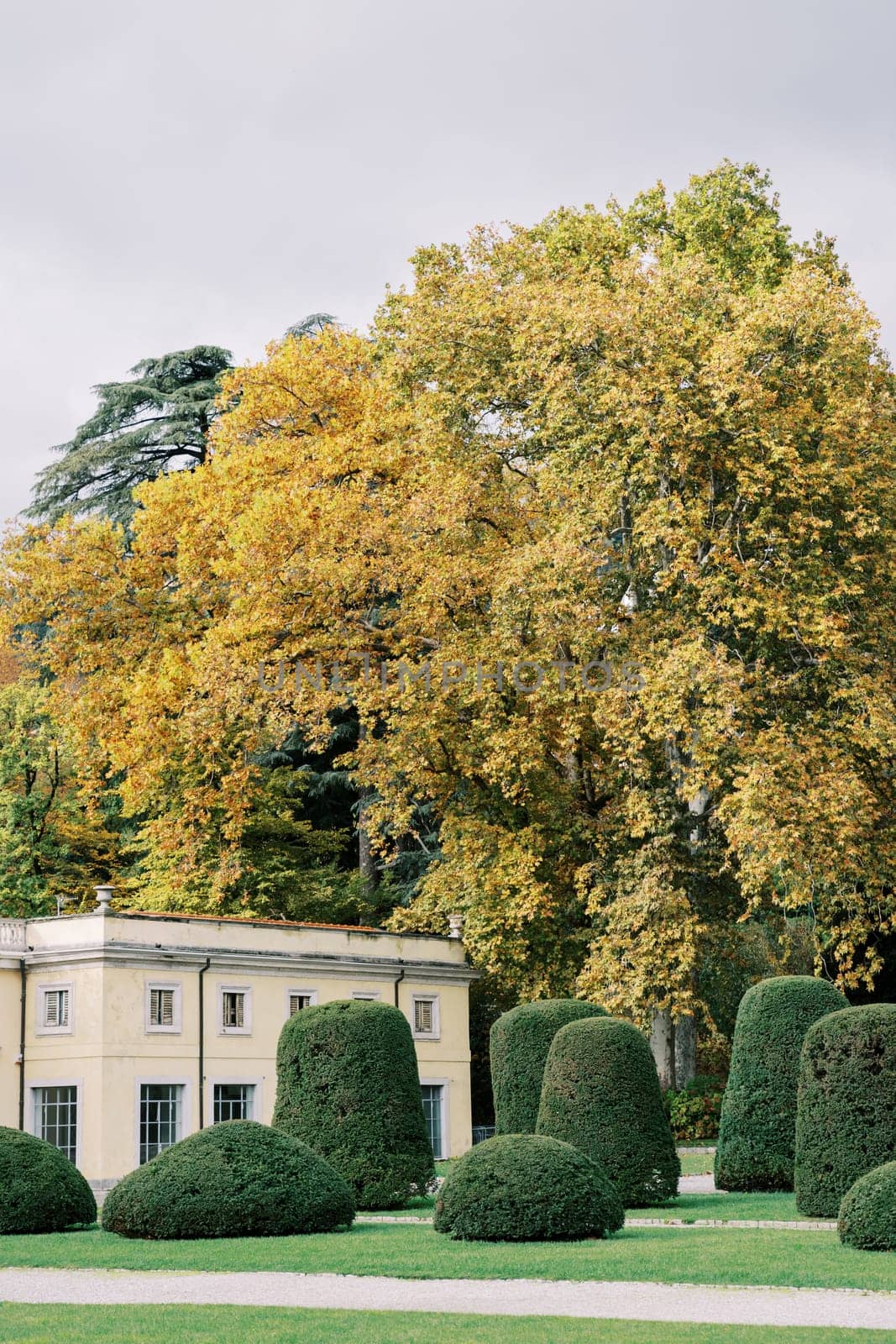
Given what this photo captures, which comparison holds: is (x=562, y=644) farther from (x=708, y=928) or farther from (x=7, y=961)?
(x=7, y=961)

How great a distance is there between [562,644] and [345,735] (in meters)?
15.6

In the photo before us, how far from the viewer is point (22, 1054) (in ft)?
120

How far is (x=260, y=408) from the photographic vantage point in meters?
43.2

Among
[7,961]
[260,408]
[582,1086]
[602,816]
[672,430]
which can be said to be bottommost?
[582,1086]

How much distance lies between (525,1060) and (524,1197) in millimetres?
8942

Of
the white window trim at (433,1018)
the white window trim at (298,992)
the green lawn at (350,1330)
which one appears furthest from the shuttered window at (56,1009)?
the green lawn at (350,1330)

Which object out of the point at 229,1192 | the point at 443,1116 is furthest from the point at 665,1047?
the point at 229,1192

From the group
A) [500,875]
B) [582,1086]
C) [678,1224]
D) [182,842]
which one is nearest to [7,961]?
[182,842]

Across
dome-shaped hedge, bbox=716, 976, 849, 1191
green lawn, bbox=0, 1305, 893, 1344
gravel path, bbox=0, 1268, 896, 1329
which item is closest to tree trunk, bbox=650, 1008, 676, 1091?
dome-shaped hedge, bbox=716, 976, 849, 1191

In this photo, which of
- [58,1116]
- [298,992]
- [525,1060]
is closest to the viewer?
[525,1060]

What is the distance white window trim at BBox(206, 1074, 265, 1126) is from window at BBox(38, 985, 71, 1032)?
339 cm

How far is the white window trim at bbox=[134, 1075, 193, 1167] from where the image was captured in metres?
35.8

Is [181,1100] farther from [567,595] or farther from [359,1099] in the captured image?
[567,595]

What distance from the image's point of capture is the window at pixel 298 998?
39594 mm
